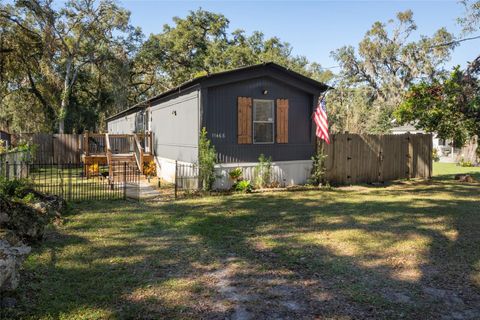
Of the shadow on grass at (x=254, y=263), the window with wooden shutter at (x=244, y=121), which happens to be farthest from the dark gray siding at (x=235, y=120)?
the shadow on grass at (x=254, y=263)

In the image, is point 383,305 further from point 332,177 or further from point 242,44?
point 242,44

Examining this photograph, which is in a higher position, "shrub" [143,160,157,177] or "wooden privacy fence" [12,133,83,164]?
"wooden privacy fence" [12,133,83,164]

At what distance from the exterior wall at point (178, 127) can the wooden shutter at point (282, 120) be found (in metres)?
2.94

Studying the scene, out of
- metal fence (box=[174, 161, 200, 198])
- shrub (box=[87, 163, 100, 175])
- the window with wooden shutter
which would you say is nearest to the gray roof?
the window with wooden shutter

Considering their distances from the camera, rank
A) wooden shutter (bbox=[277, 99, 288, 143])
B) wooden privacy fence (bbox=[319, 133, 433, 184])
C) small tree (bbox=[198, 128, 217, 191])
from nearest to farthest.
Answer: small tree (bbox=[198, 128, 217, 191]) → wooden shutter (bbox=[277, 99, 288, 143]) → wooden privacy fence (bbox=[319, 133, 433, 184])

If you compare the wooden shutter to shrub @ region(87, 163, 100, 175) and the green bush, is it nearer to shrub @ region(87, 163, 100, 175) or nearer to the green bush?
the green bush

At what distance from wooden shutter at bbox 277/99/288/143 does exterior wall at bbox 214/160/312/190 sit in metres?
0.88

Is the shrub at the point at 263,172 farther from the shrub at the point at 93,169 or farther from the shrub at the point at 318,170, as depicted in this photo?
the shrub at the point at 93,169

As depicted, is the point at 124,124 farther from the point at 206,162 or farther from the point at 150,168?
the point at 206,162

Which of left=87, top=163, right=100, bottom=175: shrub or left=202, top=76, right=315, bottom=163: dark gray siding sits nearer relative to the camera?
left=202, top=76, right=315, bottom=163: dark gray siding

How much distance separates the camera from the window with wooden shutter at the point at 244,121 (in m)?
12.0

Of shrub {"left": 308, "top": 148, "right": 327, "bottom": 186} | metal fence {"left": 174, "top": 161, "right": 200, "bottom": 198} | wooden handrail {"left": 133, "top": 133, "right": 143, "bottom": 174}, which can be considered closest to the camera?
metal fence {"left": 174, "top": 161, "right": 200, "bottom": 198}

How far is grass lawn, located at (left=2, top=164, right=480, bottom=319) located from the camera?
3.77 metres

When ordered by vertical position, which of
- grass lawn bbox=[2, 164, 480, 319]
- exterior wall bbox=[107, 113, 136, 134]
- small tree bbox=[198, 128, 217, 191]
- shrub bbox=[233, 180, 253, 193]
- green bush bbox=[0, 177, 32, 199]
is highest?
exterior wall bbox=[107, 113, 136, 134]
